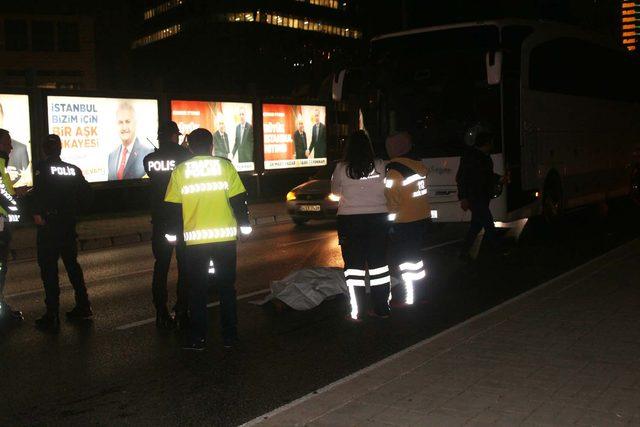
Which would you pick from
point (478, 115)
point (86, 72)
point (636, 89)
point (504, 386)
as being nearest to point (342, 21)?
point (86, 72)

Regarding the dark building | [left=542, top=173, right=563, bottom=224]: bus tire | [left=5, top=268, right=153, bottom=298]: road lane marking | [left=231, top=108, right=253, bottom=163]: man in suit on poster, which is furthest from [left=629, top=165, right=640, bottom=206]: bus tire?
the dark building

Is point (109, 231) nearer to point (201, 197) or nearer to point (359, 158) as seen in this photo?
point (359, 158)

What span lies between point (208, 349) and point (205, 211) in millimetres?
1255

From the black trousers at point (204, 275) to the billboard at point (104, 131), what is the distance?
14506 millimetres

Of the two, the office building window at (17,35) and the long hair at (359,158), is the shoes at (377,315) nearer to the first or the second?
the long hair at (359,158)

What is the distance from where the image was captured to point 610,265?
10.3 meters

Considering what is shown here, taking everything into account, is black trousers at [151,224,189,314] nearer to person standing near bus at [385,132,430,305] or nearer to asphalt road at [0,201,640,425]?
asphalt road at [0,201,640,425]

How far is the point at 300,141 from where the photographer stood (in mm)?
27703

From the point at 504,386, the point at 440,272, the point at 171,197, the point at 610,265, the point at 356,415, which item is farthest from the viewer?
the point at 440,272

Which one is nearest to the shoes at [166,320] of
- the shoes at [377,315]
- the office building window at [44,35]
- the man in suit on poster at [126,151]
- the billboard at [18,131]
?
the shoes at [377,315]

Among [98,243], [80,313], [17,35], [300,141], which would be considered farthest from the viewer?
[17,35]

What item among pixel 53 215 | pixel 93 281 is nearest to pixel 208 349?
pixel 53 215

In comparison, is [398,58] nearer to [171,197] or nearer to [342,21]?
[171,197]

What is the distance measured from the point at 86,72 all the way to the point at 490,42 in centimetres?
5798
